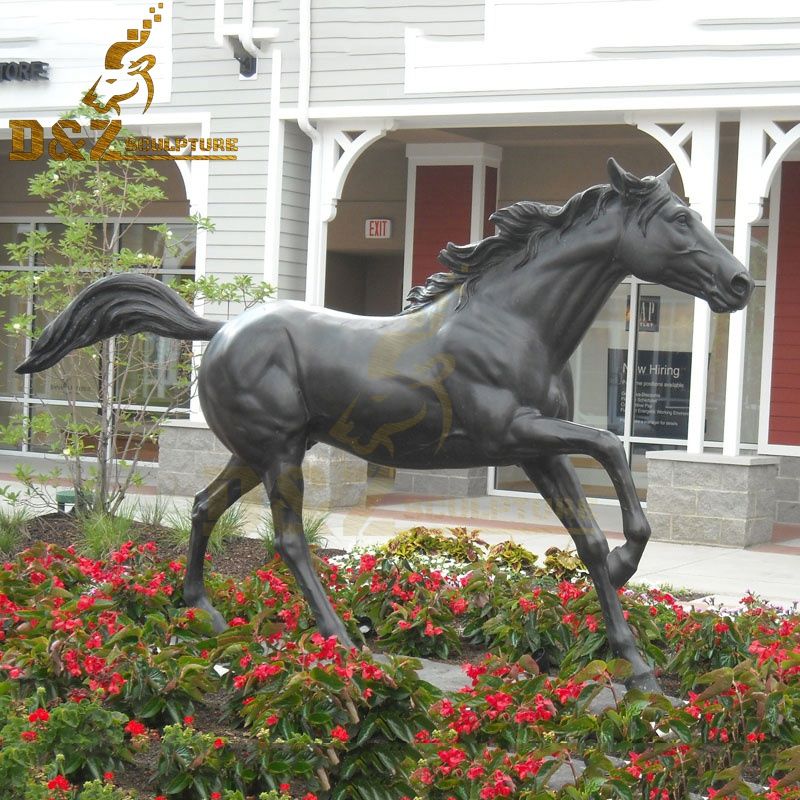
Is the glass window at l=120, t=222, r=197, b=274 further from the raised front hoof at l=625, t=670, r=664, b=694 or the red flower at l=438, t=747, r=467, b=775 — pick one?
the red flower at l=438, t=747, r=467, b=775

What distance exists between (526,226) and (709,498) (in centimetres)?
649

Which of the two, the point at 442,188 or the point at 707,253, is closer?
the point at 707,253

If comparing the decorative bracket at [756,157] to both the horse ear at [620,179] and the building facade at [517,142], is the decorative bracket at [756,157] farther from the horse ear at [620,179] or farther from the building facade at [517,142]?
the horse ear at [620,179]

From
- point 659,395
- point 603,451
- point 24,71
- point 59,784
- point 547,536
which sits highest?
point 24,71

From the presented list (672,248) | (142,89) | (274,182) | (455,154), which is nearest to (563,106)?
(455,154)

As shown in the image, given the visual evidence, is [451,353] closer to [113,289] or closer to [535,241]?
[535,241]

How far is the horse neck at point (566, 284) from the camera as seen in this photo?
492cm

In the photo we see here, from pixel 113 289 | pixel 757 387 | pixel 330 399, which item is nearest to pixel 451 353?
pixel 330 399

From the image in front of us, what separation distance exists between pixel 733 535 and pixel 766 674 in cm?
661

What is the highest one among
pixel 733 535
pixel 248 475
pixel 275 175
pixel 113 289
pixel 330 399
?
pixel 275 175

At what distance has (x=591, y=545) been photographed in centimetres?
488

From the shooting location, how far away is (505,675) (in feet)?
15.0

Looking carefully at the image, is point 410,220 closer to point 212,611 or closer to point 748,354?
point 748,354

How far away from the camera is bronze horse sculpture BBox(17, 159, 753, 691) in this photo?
482 centimetres
